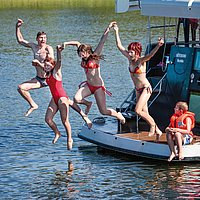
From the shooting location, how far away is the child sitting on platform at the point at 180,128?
683 inches

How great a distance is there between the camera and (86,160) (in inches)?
755

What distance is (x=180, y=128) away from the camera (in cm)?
1753

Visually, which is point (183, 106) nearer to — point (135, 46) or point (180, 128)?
point (180, 128)

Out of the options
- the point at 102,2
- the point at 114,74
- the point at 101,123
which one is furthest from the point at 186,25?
the point at 102,2

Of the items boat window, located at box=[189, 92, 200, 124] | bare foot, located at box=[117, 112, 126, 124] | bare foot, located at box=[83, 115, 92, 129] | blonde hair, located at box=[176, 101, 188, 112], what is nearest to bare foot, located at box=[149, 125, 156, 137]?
bare foot, located at box=[117, 112, 126, 124]

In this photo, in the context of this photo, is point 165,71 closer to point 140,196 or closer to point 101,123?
point 101,123

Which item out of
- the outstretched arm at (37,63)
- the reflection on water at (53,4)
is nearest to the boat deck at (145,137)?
the outstretched arm at (37,63)

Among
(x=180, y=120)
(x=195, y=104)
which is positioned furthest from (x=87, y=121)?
(x=195, y=104)

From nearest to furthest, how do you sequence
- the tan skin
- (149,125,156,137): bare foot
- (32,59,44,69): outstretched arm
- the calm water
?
the calm water, the tan skin, (32,59,44,69): outstretched arm, (149,125,156,137): bare foot

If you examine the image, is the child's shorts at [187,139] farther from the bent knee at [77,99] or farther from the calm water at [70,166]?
the bent knee at [77,99]

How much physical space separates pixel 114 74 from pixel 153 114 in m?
12.3

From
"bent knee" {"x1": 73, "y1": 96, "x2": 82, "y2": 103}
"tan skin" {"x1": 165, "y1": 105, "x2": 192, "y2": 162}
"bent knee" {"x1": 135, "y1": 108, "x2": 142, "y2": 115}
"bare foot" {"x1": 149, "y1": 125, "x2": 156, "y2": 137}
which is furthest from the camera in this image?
"bare foot" {"x1": 149, "y1": 125, "x2": 156, "y2": 137}

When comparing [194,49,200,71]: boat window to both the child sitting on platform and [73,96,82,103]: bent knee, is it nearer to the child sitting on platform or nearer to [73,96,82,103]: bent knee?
the child sitting on platform

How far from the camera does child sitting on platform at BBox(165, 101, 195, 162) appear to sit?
17359 mm
